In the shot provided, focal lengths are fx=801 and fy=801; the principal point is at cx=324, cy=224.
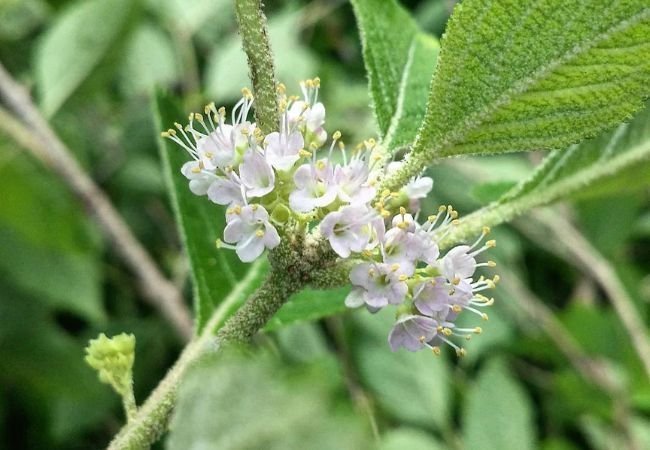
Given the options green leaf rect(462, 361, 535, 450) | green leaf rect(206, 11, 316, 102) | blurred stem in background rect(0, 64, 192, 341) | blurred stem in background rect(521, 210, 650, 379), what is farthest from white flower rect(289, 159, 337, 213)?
blurred stem in background rect(521, 210, 650, 379)

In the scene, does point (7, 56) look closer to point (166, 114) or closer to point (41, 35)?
point (41, 35)

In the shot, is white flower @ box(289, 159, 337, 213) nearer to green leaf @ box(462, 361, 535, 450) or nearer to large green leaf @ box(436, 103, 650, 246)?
large green leaf @ box(436, 103, 650, 246)

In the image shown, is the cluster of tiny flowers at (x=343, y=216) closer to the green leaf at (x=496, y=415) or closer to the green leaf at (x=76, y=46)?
the green leaf at (x=496, y=415)

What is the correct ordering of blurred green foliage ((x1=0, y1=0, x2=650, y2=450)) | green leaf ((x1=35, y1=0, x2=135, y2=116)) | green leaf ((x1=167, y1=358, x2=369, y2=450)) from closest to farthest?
green leaf ((x1=167, y1=358, x2=369, y2=450)) < blurred green foliage ((x1=0, y1=0, x2=650, y2=450)) < green leaf ((x1=35, y1=0, x2=135, y2=116))

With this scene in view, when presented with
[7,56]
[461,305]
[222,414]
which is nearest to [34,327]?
[7,56]

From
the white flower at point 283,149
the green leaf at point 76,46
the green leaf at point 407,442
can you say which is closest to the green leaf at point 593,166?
the white flower at point 283,149

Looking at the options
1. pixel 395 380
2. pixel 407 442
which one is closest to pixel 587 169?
pixel 407 442

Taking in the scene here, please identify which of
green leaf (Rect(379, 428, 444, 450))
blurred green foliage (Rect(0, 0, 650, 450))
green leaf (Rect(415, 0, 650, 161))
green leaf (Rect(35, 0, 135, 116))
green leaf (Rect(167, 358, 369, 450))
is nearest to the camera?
green leaf (Rect(167, 358, 369, 450))
